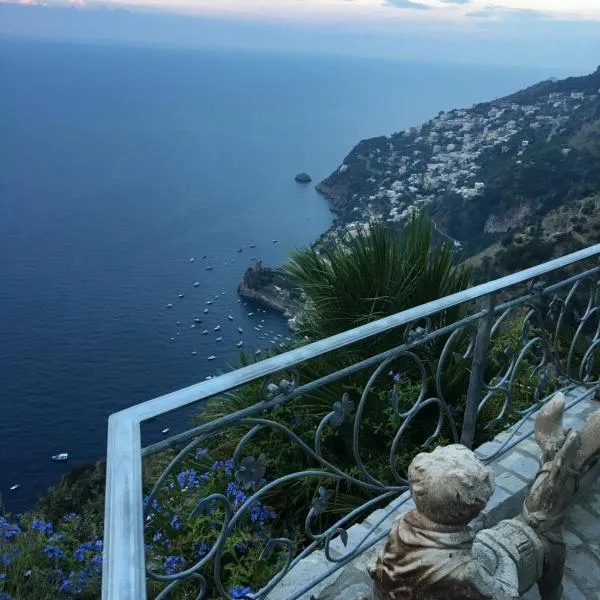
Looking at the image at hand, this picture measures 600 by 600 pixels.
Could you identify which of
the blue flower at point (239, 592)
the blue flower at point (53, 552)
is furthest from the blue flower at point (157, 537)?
the blue flower at point (239, 592)

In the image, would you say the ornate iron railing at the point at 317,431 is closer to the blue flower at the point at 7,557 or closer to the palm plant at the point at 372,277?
the palm plant at the point at 372,277

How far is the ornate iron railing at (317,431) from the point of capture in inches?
54.9

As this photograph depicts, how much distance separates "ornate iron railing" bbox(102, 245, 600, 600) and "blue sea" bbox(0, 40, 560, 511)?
36 centimetres

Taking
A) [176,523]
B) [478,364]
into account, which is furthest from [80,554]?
[478,364]

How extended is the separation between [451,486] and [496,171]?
53.9m

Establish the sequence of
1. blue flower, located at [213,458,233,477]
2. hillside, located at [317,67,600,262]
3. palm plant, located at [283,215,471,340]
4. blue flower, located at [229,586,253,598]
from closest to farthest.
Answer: blue flower, located at [229,586,253,598], blue flower, located at [213,458,233,477], palm plant, located at [283,215,471,340], hillside, located at [317,67,600,262]

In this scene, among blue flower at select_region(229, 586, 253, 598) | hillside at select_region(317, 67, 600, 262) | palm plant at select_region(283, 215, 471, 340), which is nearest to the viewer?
blue flower at select_region(229, 586, 253, 598)

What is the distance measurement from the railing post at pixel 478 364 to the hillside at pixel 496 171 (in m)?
17.4

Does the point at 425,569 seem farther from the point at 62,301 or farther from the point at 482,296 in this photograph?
the point at 62,301

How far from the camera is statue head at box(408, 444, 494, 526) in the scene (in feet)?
4.74

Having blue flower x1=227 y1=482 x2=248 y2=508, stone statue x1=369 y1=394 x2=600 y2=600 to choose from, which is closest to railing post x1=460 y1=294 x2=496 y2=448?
stone statue x1=369 y1=394 x2=600 y2=600

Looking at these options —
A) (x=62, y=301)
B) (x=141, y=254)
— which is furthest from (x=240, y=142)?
(x=62, y=301)

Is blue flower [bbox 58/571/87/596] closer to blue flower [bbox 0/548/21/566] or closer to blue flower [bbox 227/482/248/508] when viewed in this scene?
blue flower [bbox 0/548/21/566]

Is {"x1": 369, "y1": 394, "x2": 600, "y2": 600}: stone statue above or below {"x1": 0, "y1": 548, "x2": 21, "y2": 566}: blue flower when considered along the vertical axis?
above
